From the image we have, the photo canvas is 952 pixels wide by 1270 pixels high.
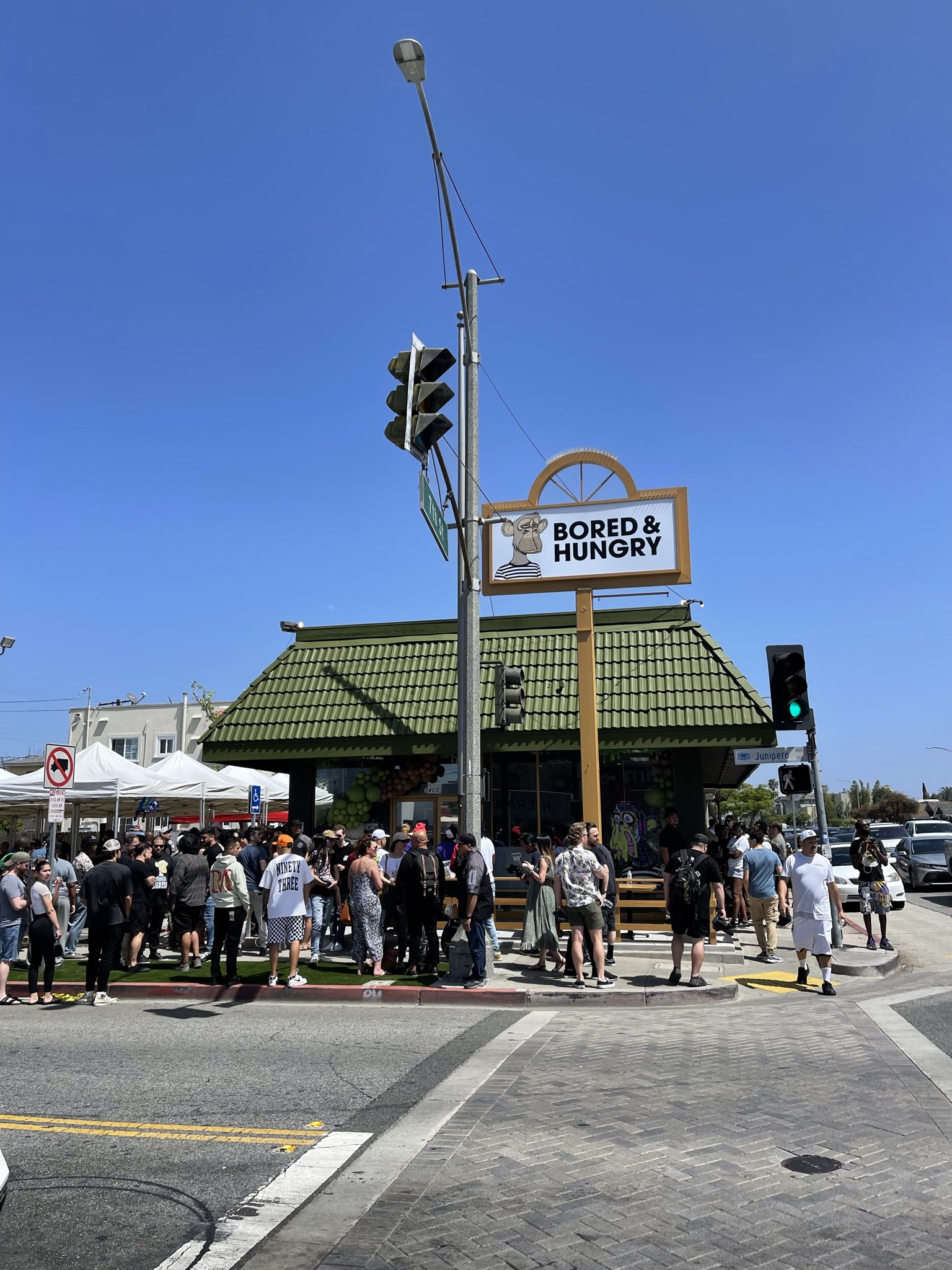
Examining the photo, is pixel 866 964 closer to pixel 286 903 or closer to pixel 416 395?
pixel 286 903

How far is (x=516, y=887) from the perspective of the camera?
17.0 meters

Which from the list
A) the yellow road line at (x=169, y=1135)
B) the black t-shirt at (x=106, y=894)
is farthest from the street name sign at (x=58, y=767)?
the yellow road line at (x=169, y=1135)

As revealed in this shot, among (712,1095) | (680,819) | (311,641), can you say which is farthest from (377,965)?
(311,641)

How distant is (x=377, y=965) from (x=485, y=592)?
265 inches

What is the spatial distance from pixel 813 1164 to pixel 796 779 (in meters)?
9.79

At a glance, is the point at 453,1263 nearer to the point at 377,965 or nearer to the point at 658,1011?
the point at 658,1011

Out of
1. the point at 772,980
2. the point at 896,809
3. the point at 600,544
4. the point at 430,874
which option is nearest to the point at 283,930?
the point at 430,874

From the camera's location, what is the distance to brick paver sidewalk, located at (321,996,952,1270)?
4230 millimetres

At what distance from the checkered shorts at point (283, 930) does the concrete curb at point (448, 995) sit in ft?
1.92

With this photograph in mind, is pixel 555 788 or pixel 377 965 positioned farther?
pixel 555 788

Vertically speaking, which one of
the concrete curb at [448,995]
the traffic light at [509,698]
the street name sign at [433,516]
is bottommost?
the concrete curb at [448,995]

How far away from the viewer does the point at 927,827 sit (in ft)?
111

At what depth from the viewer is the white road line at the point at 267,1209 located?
4223 mm

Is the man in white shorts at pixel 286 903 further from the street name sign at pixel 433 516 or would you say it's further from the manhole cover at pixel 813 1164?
the manhole cover at pixel 813 1164
